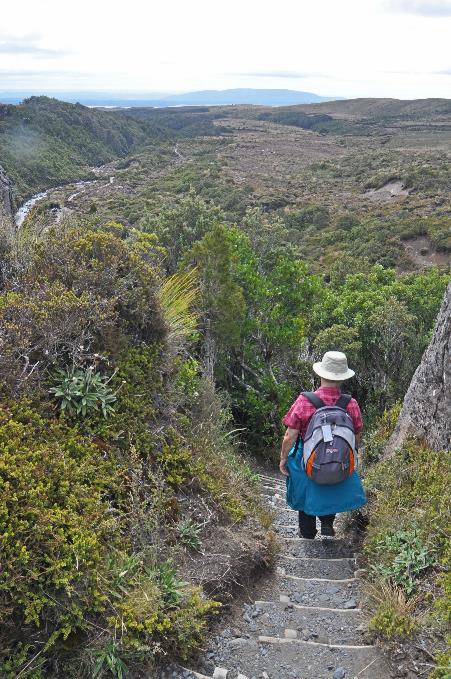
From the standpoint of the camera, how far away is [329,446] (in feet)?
15.3

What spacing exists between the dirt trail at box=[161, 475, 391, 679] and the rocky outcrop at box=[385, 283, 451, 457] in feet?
4.63

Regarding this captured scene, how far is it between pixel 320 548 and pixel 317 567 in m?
0.45

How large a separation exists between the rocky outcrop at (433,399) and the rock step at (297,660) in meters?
2.30

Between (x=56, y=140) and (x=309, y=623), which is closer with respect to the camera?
(x=309, y=623)

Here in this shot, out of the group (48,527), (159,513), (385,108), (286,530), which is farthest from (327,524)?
(385,108)

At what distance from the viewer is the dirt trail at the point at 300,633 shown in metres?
3.42

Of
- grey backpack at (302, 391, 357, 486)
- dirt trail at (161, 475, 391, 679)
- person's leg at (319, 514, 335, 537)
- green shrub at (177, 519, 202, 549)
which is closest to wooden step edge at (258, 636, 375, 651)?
dirt trail at (161, 475, 391, 679)

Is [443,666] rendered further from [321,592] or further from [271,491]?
[271,491]

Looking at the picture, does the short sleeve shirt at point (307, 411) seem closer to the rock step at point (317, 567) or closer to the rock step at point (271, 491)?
the rock step at point (317, 567)

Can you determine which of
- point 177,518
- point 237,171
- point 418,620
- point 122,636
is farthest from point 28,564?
point 237,171

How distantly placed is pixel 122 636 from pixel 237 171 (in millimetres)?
74580

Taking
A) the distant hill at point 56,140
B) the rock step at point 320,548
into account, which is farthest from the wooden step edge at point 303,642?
the distant hill at point 56,140

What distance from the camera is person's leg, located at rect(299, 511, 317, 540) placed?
552 centimetres

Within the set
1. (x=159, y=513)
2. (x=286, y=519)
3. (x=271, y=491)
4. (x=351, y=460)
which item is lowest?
(x=271, y=491)
